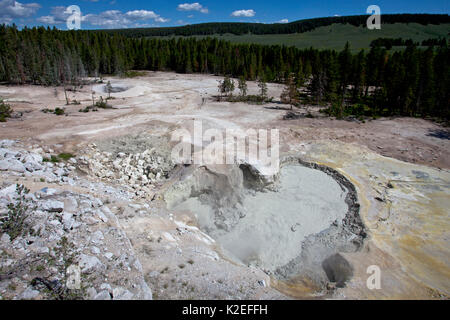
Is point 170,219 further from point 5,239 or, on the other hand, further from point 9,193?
point 5,239

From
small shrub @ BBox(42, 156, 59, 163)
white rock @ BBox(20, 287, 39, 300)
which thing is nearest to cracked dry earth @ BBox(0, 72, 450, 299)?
white rock @ BBox(20, 287, 39, 300)

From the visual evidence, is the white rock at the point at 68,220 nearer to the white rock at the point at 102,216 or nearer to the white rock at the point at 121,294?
the white rock at the point at 102,216

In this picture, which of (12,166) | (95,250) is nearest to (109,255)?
(95,250)

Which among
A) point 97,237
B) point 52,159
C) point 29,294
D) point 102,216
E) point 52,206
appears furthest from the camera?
point 52,159

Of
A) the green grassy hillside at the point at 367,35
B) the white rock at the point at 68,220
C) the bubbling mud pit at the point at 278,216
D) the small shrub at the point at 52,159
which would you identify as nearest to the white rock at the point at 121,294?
the white rock at the point at 68,220

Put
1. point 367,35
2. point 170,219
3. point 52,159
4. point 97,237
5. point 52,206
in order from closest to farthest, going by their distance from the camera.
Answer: point 97,237
point 52,206
point 170,219
point 52,159
point 367,35

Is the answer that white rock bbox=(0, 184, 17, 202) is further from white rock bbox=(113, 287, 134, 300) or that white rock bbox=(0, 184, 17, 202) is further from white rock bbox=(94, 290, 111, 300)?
white rock bbox=(113, 287, 134, 300)

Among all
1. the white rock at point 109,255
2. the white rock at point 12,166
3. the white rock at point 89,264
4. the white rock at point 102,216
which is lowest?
the white rock at point 109,255
